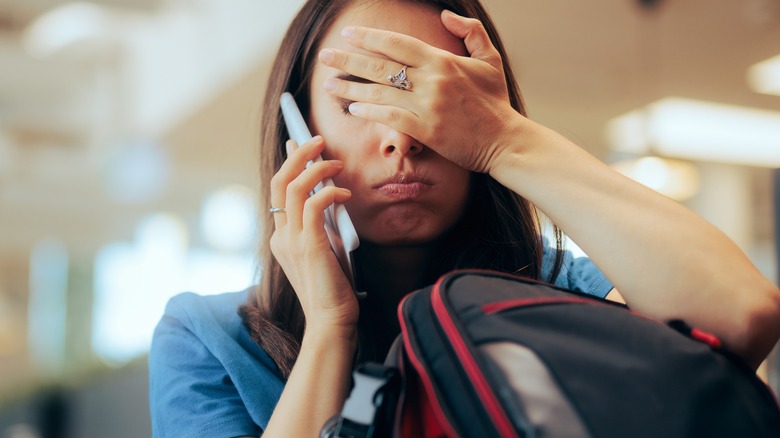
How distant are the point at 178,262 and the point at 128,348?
3.87 feet

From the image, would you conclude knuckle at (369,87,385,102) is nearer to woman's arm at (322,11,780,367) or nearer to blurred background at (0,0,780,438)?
woman's arm at (322,11,780,367)

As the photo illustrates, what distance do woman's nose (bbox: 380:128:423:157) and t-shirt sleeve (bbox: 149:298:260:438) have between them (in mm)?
351

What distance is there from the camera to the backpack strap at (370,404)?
678 millimetres

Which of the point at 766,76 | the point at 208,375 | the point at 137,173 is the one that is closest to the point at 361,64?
the point at 208,375

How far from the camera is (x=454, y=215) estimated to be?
1021 mm

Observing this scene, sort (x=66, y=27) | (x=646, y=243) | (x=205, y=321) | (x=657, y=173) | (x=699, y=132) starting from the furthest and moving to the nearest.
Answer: (x=66, y=27)
(x=699, y=132)
(x=657, y=173)
(x=205, y=321)
(x=646, y=243)

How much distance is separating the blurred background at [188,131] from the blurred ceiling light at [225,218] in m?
0.02

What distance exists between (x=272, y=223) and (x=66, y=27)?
596 centimetres

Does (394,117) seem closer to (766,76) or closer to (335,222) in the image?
(335,222)

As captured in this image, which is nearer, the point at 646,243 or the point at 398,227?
the point at 646,243

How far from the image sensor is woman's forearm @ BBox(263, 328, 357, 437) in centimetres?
83

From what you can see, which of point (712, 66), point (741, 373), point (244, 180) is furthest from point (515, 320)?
point (244, 180)

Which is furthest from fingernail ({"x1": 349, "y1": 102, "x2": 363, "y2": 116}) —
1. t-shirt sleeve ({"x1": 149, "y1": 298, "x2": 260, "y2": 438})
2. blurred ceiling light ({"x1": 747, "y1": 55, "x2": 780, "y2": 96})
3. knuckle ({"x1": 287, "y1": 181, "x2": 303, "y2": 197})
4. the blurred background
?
blurred ceiling light ({"x1": 747, "y1": 55, "x2": 780, "y2": 96})

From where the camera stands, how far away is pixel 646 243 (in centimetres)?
82
